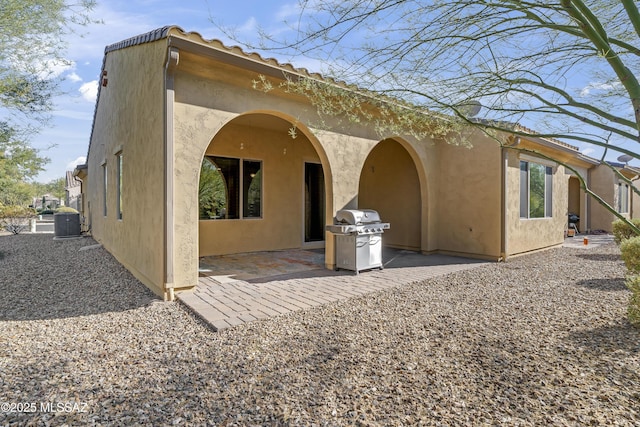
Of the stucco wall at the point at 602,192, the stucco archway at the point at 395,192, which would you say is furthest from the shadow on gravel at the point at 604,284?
the stucco wall at the point at 602,192

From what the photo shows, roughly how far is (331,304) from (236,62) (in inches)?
171

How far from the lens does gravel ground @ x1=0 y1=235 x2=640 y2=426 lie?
2596 mm

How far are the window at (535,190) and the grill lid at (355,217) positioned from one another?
5498 mm

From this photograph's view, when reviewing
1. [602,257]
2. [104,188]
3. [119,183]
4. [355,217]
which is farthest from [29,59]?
[602,257]

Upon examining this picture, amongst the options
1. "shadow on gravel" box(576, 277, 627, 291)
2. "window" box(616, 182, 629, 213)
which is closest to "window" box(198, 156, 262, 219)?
"shadow on gravel" box(576, 277, 627, 291)

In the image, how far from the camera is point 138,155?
22.9ft

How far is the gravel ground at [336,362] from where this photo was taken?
260 centimetres

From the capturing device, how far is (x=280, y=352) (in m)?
→ 3.62

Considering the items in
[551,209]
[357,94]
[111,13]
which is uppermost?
[111,13]

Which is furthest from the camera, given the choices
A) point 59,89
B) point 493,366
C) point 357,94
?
point 59,89

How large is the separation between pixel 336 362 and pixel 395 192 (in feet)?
28.3

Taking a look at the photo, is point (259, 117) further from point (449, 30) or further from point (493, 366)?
point (493, 366)

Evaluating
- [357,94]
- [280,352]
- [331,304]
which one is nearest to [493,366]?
[280,352]

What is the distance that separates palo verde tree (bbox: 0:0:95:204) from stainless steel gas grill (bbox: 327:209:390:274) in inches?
248
